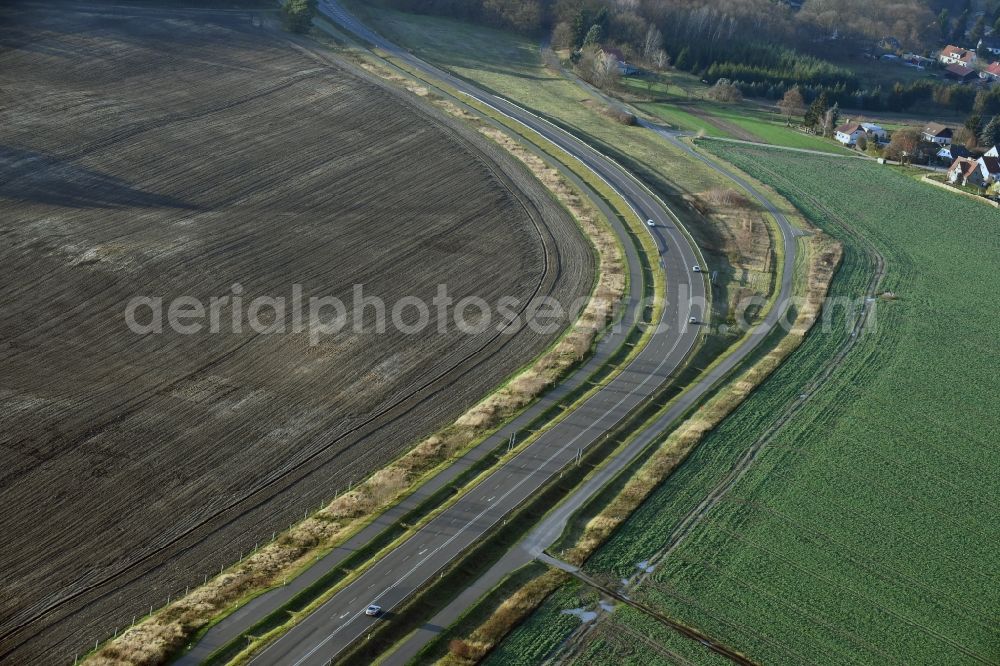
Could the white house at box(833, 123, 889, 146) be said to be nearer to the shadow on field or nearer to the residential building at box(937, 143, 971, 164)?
the residential building at box(937, 143, 971, 164)

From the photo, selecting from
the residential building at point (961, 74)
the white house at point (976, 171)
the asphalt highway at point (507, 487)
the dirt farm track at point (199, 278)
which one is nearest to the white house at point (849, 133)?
the white house at point (976, 171)

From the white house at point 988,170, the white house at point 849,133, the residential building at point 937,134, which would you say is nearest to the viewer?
the white house at point 988,170

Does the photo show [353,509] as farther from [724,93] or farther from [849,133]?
[724,93]

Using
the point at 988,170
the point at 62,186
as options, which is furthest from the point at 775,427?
the point at 988,170

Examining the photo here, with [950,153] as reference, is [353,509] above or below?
below

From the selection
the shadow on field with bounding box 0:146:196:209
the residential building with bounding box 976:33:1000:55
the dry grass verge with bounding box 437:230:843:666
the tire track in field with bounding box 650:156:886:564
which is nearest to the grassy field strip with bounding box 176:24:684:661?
the dry grass verge with bounding box 437:230:843:666

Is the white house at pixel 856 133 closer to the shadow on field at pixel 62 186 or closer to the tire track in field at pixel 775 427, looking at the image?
the tire track in field at pixel 775 427
